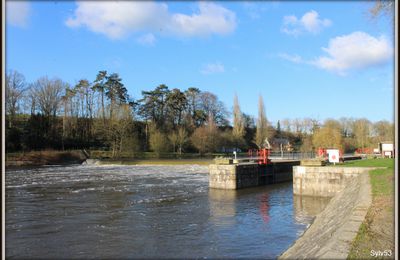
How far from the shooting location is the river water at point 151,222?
11.1 m

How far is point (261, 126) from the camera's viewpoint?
86188 mm

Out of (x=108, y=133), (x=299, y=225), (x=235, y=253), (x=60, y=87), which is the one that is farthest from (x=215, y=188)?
(x=60, y=87)

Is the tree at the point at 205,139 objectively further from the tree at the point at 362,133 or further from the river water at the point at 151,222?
the river water at the point at 151,222

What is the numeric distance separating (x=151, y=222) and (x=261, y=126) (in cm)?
7302

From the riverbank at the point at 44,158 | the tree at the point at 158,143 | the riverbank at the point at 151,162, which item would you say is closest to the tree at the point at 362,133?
the tree at the point at 158,143

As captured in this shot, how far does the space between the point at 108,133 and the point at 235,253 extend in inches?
2387

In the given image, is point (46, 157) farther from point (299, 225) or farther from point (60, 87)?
point (299, 225)

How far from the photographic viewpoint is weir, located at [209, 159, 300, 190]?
27.4 metres

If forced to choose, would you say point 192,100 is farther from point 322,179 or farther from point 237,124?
point 322,179

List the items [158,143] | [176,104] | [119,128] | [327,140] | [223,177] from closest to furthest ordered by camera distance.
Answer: [223,177] < [327,140] < [119,128] < [158,143] < [176,104]

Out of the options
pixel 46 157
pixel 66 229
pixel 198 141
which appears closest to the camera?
pixel 66 229

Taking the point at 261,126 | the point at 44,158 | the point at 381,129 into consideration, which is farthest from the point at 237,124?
the point at 44,158

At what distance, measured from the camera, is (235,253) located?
10.6m

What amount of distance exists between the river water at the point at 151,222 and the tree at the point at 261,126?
61.1 meters
